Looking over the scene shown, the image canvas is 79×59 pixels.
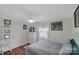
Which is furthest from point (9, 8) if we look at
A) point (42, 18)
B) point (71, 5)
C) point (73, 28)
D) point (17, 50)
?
point (73, 28)

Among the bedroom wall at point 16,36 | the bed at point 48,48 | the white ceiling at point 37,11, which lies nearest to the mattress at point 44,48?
the bed at point 48,48

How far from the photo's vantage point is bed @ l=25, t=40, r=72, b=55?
4.25 ft

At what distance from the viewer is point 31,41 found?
1.49 metres

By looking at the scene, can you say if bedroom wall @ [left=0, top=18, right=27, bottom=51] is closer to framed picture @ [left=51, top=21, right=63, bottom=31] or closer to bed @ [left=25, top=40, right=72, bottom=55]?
bed @ [left=25, top=40, right=72, bottom=55]

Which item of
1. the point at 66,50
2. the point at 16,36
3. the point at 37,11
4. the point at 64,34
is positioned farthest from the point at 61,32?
the point at 16,36

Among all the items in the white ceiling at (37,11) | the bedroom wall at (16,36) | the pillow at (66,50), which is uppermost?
the white ceiling at (37,11)

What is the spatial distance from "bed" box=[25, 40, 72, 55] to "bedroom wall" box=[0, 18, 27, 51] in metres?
0.19

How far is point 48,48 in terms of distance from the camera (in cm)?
140

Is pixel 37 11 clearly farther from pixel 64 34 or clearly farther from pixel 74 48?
pixel 74 48

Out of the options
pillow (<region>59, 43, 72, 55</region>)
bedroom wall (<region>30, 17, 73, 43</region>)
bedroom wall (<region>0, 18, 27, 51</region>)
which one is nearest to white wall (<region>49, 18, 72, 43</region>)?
bedroom wall (<region>30, 17, 73, 43</region>)

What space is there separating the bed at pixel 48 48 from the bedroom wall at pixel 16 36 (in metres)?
0.19

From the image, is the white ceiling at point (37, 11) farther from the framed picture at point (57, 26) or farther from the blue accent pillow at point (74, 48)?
the blue accent pillow at point (74, 48)

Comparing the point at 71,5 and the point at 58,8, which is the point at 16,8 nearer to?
the point at 58,8

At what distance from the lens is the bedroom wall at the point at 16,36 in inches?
55.6
